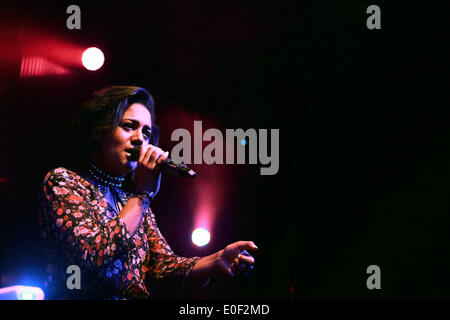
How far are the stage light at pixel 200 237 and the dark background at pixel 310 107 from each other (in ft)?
0.17

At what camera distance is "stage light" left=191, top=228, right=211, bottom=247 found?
7.41 ft

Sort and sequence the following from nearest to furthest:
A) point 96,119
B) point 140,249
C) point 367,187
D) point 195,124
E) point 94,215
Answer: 1. point 94,215
2. point 140,249
3. point 96,119
4. point 367,187
5. point 195,124

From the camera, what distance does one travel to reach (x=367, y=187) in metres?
2.03

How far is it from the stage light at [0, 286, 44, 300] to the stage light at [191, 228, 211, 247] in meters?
1.06

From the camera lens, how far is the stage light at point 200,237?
2.26 metres

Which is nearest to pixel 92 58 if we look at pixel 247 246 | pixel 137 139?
pixel 137 139

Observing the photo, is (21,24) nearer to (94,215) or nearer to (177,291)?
(94,215)

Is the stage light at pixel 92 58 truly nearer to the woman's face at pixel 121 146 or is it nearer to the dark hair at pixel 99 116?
the dark hair at pixel 99 116

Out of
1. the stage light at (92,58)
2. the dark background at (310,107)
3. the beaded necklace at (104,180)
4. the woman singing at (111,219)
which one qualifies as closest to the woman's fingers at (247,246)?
the woman singing at (111,219)

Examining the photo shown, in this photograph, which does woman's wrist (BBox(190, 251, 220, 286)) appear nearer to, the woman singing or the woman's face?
the woman singing

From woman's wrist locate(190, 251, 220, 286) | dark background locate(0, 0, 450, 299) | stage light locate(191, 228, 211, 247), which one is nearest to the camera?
woman's wrist locate(190, 251, 220, 286)

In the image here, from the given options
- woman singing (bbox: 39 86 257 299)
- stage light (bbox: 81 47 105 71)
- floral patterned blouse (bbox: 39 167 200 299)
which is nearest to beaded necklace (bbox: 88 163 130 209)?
woman singing (bbox: 39 86 257 299)

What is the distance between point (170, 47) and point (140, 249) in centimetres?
122
